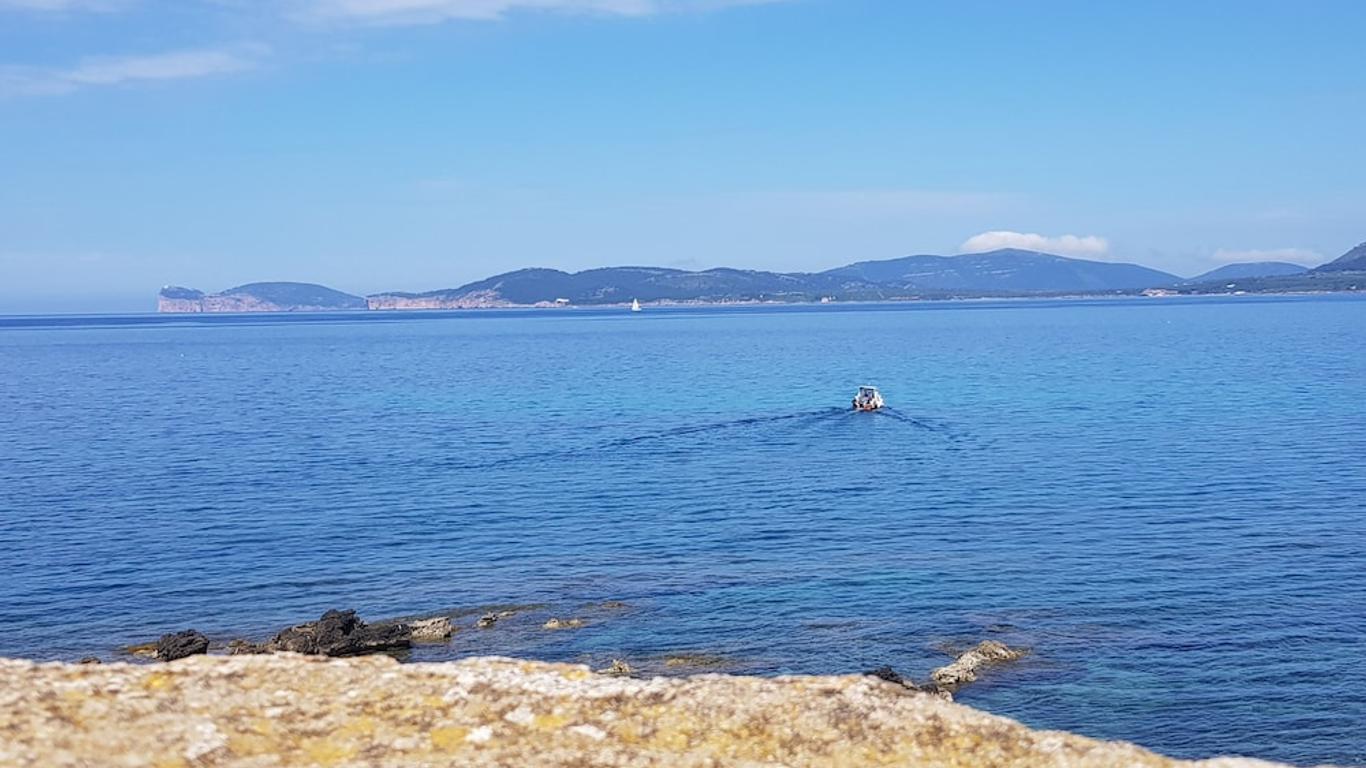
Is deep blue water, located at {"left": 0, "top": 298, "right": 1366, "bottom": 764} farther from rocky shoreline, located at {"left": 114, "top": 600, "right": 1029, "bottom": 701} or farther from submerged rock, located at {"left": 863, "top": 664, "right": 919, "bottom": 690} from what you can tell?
submerged rock, located at {"left": 863, "top": 664, "right": 919, "bottom": 690}

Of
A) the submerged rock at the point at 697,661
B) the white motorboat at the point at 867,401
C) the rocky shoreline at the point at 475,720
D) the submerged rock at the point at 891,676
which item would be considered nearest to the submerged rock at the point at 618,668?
the submerged rock at the point at 697,661

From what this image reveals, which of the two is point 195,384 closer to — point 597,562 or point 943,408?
point 943,408

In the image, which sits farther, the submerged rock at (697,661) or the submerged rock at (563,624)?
the submerged rock at (563,624)

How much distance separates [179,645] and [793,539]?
89.0 ft

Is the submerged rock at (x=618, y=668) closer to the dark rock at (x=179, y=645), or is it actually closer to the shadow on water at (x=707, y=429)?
the dark rock at (x=179, y=645)

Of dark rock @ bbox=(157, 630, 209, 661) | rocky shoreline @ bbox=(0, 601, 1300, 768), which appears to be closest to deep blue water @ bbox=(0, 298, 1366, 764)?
dark rock @ bbox=(157, 630, 209, 661)

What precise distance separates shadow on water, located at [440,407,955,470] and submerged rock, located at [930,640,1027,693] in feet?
156

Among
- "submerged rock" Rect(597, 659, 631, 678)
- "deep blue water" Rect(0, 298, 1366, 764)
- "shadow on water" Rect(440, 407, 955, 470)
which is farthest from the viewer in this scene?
"shadow on water" Rect(440, 407, 955, 470)

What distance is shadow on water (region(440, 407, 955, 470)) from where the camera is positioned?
83.6m

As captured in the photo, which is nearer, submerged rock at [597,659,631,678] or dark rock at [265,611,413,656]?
submerged rock at [597,659,631,678]

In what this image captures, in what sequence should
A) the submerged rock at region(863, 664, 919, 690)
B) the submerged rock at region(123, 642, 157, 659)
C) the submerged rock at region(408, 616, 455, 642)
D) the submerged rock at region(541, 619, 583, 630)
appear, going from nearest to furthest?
1. the submerged rock at region(863, 664, 919, 690)
2. the submerged rock at region(123, 642, 157, 659)
3. the submerged rock at region(408, 616, 455, 642)
4. the submerged rock at region(541, 619, 583, 630)

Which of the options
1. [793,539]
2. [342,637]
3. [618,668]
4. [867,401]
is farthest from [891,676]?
[867,401]

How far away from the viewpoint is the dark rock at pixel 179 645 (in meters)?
37.8

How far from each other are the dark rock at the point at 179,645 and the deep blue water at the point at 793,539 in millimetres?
3118
